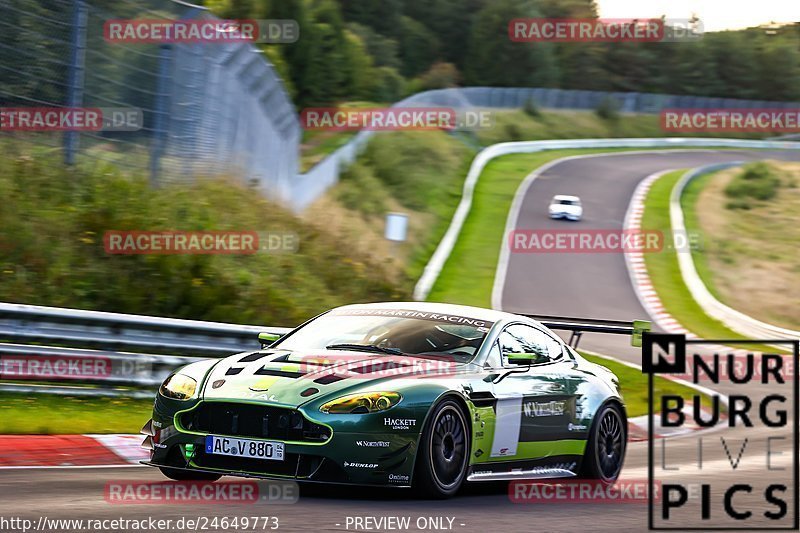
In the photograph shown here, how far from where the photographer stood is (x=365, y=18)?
316 ft

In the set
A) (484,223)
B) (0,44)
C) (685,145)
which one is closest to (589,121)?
(685,145)

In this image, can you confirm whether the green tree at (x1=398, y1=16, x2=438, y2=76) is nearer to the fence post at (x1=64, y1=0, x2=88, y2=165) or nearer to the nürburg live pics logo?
the nürburg live pics logo

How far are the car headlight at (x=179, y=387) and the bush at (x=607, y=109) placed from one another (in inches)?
2962

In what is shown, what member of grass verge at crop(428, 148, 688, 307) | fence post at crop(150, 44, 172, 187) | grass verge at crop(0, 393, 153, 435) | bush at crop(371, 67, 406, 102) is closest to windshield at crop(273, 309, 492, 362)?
grass verge at crop(0, 393, 153, 435)

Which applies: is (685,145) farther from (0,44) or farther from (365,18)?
(0,44)

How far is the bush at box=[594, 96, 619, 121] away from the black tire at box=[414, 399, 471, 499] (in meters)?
75.0

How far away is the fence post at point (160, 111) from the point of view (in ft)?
52.2

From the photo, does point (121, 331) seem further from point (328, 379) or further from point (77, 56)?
point (328, 379)

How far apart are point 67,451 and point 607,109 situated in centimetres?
7500

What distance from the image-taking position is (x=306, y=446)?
6.88 meters

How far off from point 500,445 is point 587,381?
1.41 meters

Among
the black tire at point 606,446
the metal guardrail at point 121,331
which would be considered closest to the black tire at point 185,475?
the black tire at point 606,446

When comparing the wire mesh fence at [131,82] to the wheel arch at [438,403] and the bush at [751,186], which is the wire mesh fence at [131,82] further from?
the bush at [751,186]

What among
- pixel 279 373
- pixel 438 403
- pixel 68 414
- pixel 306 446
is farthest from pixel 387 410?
pixel 68 414
